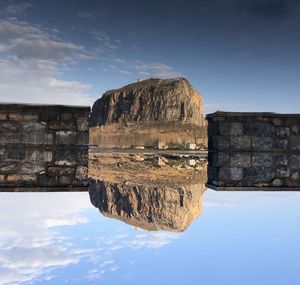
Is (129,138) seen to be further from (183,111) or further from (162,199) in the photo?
(162,199)

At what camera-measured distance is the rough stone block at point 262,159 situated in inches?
318

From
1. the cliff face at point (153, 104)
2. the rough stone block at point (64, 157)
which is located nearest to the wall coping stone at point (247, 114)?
the rough stone block at point (64, 157)

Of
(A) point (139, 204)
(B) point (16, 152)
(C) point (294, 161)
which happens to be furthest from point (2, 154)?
(C) point (294, 161)

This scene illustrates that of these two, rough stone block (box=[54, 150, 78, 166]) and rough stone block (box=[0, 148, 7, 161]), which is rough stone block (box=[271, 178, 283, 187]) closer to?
rough stone block (box=[54, 150, 78, 166])

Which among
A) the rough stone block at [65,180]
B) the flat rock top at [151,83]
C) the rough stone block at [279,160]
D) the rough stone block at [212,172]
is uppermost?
the flat rock top at [151,83]

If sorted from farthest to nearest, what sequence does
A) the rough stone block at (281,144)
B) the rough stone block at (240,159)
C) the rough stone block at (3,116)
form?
the rough stone block at (281,144) → the rough stone block at (240,159) → the rough stone block at (3,116)

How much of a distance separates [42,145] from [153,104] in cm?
12531

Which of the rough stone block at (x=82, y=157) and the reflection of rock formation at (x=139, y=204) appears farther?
the reflection of rock formation at (x=139, y=204)

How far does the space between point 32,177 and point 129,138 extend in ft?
318

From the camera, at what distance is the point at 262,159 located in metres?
8.09

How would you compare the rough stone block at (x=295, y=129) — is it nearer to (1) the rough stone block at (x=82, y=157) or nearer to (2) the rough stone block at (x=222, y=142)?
(2) the rough stone block at (x=222, y=142)

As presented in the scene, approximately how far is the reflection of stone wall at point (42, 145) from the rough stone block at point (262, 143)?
115 inches

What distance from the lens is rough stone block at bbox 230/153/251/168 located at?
7.97 meters

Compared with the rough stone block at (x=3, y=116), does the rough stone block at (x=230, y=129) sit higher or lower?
lower
